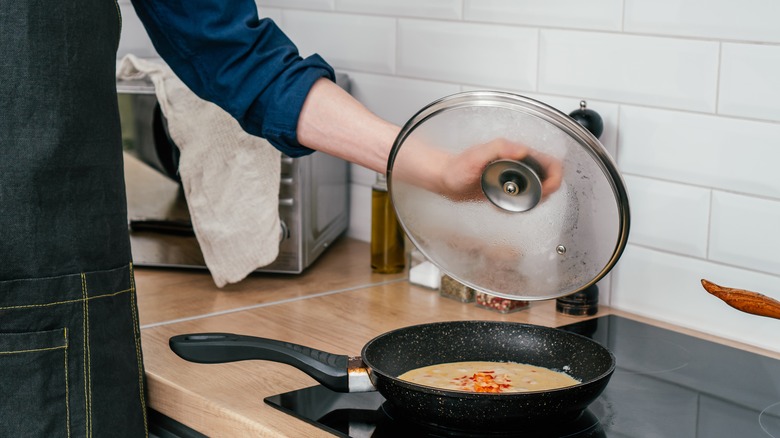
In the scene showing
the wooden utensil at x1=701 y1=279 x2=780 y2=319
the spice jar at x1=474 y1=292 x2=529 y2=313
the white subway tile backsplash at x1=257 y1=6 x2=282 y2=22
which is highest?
the white subway tile backsplash at x1=257 y1=6 x2=282 y2=22

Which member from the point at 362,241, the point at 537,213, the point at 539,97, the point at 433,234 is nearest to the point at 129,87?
the point at 362,241

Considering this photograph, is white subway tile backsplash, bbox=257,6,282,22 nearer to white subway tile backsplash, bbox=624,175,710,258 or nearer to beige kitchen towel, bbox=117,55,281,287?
beige kitchen towel, bbox=117,55,281,287

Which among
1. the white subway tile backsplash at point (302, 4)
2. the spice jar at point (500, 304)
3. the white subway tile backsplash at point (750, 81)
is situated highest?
the white subway tile backsplash at point (302, 4)

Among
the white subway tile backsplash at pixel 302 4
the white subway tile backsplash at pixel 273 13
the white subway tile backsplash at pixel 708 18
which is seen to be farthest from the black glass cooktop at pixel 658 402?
the white subway tile backsplash at pixel 273 13

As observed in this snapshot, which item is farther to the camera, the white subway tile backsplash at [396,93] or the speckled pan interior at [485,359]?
the white subway tile backsplash at [396,93]

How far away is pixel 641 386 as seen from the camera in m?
1.10

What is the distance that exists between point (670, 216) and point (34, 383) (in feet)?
2.73

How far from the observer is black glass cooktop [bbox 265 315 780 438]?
0.97 metres

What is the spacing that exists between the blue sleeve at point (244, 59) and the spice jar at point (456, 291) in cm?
33

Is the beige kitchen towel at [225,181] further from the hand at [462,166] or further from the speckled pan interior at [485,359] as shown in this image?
the hand at [462,166]

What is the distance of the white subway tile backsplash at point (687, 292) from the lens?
4.03 feet

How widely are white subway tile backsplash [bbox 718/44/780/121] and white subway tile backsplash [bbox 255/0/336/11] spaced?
0.79 metres

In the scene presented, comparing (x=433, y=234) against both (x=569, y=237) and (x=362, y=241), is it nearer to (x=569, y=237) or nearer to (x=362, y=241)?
(x=569, y=237)

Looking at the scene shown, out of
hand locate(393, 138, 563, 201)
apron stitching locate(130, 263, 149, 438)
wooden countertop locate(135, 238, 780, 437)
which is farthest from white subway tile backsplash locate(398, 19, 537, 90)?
apron stitching locate(130, 263, 149, 438)
